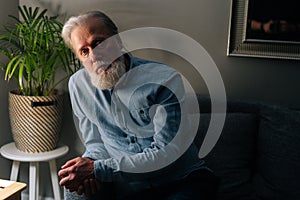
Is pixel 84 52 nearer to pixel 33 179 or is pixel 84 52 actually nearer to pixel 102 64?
pixel 102 64

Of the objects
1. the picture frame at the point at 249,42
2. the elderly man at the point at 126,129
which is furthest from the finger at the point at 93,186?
the picture frame at the point at 249,42

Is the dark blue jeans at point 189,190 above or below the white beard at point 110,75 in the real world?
below

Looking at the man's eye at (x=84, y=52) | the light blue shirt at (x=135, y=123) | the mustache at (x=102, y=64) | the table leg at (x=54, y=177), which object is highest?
the man's eye at (x=84, y=52)

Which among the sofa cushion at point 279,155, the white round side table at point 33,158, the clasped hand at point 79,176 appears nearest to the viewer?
the clasped hand at point 79,176

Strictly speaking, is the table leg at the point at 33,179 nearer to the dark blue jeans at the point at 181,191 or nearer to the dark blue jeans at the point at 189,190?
the dark blue jeans at the point at 181,191

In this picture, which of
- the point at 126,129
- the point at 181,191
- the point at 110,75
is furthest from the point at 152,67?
the point at 181,191

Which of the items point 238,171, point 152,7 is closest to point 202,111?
point 238,171

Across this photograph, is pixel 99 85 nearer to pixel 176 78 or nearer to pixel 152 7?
pixel 176 78

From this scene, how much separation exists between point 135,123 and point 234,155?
0.52m

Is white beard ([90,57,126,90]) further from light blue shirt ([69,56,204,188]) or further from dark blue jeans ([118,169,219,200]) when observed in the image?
dark blue jeans ([118,169,219,200])

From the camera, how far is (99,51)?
169cm

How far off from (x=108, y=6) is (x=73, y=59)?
0.38m

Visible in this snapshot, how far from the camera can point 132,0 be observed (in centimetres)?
235

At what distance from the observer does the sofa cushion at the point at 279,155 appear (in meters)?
1.81
